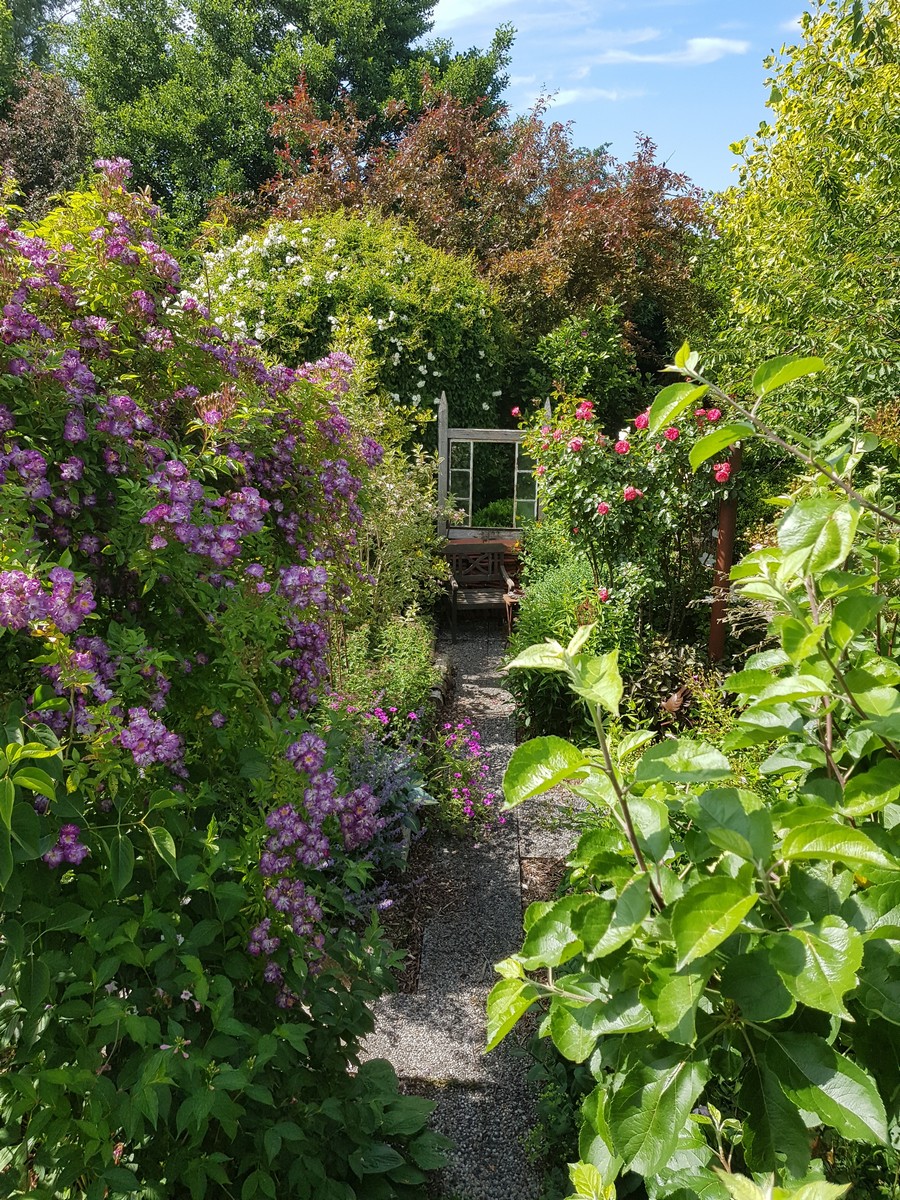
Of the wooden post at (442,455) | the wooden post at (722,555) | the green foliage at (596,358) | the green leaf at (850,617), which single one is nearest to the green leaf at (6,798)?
the green leaf at (850,617)

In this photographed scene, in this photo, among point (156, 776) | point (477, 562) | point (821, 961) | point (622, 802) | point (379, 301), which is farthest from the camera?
point (379, 301)

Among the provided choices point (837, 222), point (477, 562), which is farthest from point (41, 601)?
point (477, 562)

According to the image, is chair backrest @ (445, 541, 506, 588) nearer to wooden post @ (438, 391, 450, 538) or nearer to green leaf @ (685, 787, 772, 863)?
wooden post @ (438, 391, 450, 538)

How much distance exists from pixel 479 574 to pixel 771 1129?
7.53 meters

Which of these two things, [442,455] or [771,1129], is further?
[442,455]

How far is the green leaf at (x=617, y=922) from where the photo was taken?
0.70m

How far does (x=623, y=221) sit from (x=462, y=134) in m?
3.72

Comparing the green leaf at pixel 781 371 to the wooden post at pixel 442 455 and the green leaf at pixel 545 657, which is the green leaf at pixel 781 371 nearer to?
the green leaf at pixel 545 657

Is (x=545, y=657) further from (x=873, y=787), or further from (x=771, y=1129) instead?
(x=771, y=1129)

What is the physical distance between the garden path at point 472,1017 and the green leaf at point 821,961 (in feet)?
6.95

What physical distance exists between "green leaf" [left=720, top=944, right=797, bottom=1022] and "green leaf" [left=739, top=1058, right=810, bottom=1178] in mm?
101

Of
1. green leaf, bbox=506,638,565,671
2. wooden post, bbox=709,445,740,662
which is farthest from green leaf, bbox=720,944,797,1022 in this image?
wooden post, bbox=709,445,740,662

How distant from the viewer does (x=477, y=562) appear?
816cm

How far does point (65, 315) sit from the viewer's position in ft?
6.31
